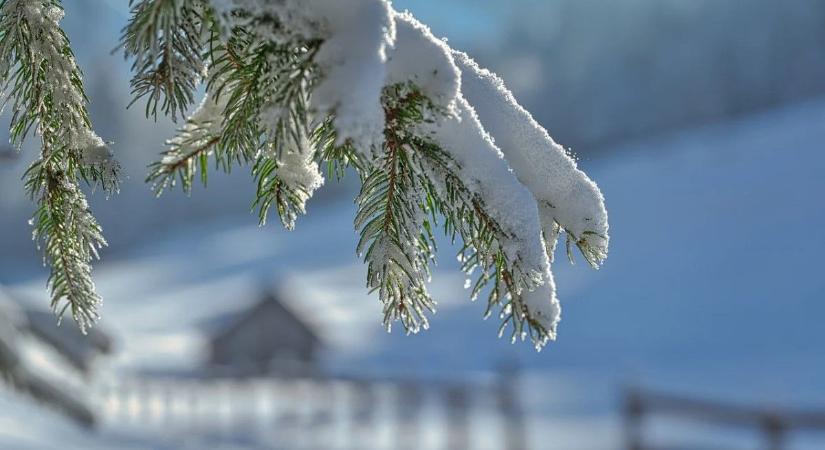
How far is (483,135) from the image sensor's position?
3.80 ft

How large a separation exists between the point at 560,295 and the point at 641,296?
4.17 meters

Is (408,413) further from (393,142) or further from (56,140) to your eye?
(393,142)

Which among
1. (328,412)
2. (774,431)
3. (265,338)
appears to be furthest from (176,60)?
(265,338)

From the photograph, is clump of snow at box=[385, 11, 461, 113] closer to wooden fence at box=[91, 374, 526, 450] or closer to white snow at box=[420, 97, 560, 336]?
white snow at box=[420, 97, 560, 336]

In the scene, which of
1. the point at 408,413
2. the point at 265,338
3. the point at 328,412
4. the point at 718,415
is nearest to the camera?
the point at 718,415

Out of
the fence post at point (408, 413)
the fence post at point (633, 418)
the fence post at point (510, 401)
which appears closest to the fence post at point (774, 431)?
the fence post at point (633, 418)

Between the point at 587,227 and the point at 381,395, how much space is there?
41.1ft

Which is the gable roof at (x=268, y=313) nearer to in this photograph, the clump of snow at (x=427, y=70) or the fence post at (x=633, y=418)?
the fence post at (x=633, y=418)

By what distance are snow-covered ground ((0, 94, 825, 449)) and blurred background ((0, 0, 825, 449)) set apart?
174 millimetres

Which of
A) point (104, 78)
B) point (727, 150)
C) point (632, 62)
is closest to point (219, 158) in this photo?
point (727, 150)

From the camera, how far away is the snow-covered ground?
29.7 m

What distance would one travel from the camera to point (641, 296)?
4172 centimetres

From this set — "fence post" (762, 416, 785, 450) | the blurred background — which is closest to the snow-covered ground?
the blurred background

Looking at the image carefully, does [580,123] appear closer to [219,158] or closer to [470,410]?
[470,410]
